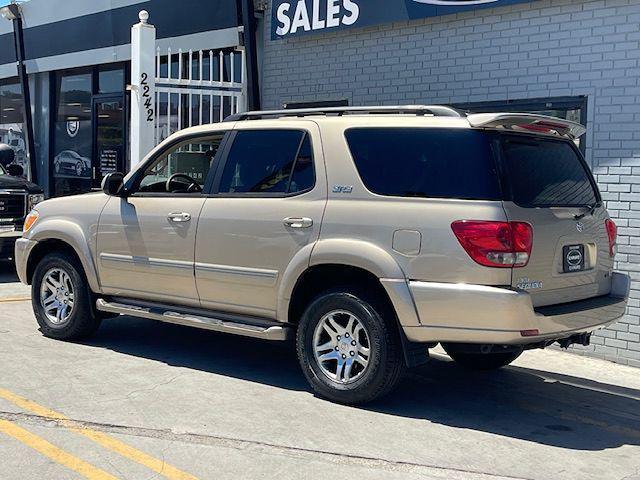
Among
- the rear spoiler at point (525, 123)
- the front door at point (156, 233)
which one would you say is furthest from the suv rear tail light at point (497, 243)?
the front door at point (156, 233)

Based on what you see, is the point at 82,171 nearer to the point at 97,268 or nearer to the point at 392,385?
the point at 97,268

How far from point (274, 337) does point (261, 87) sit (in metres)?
6.47

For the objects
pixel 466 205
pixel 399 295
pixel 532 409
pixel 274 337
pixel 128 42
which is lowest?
pixel 532 409

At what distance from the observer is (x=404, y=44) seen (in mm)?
9617

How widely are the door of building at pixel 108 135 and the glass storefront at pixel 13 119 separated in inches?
102

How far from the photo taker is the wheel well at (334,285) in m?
5.48

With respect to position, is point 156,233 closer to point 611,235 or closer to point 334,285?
point 334,285

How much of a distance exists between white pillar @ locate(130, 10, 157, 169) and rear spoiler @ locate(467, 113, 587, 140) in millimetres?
6091

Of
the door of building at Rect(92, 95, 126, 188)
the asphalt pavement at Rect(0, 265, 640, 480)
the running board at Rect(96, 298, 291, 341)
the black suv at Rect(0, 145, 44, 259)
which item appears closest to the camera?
the asphalt pavement at Rect(0, 265, 640, 480)

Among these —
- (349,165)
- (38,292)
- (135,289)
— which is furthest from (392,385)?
(38,292)

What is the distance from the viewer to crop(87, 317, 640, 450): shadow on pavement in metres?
5.44

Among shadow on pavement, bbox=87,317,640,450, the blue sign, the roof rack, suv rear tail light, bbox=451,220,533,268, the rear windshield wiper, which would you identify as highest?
the blue sign

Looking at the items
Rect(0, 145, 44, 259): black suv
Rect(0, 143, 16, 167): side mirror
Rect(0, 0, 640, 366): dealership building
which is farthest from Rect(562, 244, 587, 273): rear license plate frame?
Rect(0, 143, 16, 167): side mirror

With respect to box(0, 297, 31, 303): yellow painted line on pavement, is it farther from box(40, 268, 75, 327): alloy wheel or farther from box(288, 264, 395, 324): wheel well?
box(288, 264, 395, 324): wheel well
